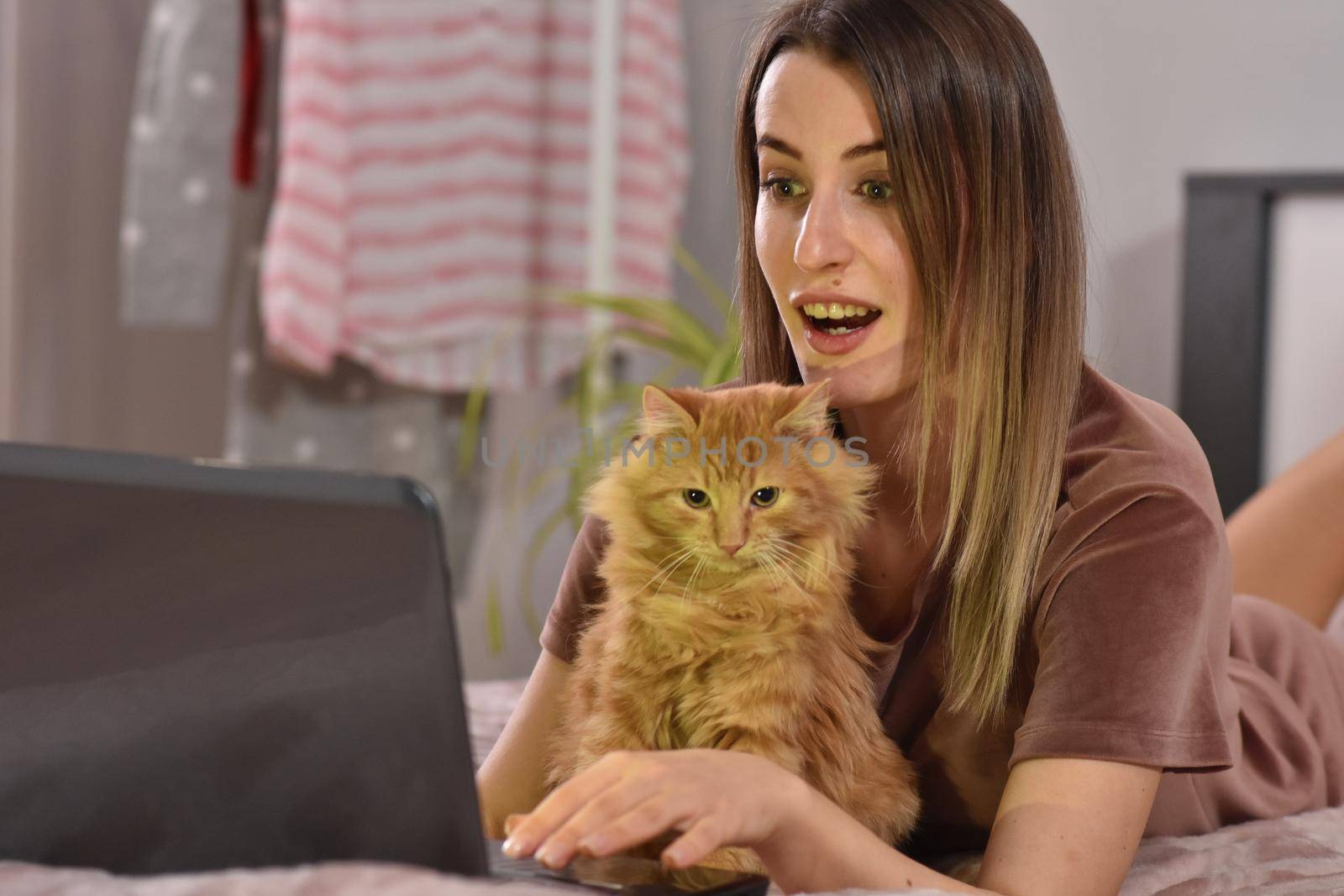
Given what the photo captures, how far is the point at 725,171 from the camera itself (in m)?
2.80

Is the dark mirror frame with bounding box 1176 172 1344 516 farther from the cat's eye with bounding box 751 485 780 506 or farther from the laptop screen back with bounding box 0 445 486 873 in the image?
the laptop screen back with bounding box 0 445 486 873

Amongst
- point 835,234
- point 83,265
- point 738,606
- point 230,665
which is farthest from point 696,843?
point 83,265

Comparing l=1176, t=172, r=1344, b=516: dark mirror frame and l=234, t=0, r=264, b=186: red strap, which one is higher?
l=234, t=0, r=264, b=186: red strap

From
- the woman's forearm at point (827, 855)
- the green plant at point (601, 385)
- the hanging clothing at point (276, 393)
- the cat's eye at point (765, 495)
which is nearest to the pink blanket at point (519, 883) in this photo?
the woman's forearm at point (827, 855)

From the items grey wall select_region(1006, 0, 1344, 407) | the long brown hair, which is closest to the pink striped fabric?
grey wall select_region(1006, 0, 1344, 407)

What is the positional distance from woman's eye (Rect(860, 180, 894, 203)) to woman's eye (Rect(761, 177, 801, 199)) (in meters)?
0.07

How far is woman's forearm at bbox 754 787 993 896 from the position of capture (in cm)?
77

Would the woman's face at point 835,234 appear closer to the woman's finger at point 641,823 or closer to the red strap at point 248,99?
the woman's finger at point 641,823

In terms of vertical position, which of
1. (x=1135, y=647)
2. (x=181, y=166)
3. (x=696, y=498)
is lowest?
(x=1135, y=647)

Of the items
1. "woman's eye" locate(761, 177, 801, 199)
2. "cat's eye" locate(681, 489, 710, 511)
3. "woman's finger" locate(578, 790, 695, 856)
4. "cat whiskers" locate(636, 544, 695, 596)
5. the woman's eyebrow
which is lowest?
"woman's finger" locate(578, 790, 695, 856)

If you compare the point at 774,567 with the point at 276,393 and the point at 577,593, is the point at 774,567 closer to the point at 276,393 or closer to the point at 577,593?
the point at 577,593

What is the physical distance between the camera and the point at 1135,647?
2.95 feet

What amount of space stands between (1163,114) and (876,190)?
1.39m

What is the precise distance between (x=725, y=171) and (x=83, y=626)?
2.28 metres
